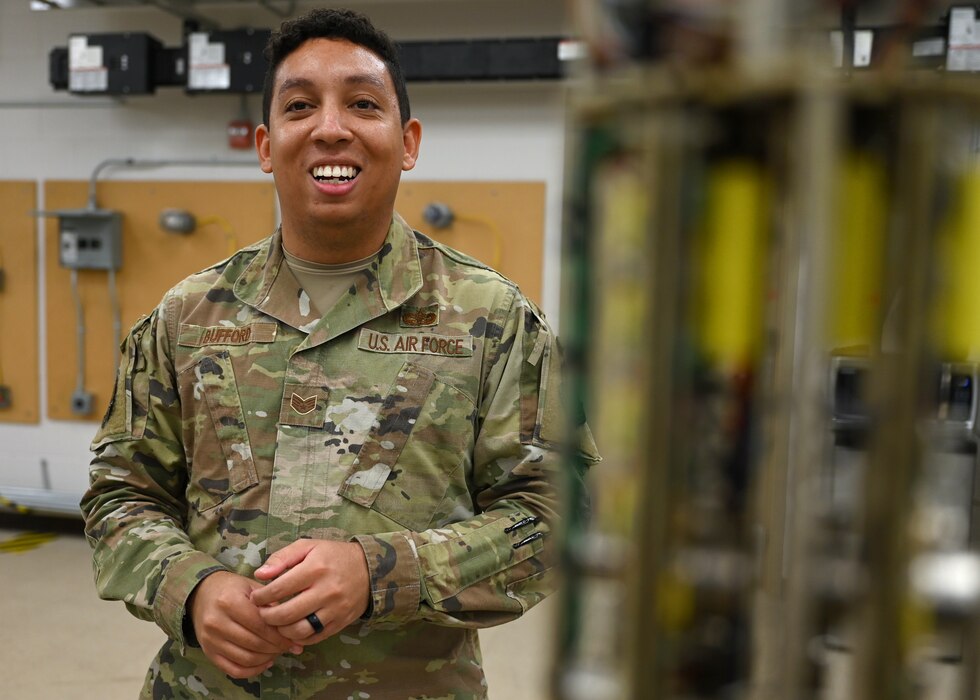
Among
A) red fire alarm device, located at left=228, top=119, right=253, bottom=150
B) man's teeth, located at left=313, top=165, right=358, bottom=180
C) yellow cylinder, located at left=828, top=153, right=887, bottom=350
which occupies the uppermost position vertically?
red fire alarm device, located at left=228, top=119, right=253, bottom=150

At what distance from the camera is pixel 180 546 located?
1.28 m

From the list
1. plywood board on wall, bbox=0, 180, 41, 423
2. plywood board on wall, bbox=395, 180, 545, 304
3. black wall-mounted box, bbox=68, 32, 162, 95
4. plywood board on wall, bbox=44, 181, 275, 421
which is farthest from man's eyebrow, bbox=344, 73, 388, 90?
plywood board on wall, bbox=0, 180, 41, 423

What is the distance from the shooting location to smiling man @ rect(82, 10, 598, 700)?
127cm

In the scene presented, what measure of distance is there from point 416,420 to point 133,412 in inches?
18.7

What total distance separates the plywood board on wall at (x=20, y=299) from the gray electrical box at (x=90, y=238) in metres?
0.29

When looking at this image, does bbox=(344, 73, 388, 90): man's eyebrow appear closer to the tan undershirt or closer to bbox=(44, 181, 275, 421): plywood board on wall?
the tan undershirt

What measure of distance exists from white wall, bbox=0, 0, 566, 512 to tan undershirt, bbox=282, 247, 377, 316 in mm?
2306

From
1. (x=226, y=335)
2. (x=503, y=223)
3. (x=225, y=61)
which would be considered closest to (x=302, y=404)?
(x=226, y=335)

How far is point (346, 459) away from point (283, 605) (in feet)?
0.84

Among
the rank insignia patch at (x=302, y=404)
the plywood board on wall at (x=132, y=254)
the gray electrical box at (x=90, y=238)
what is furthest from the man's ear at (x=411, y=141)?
the gray electrical box at (x=90, y=238)

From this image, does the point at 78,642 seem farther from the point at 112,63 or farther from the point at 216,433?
the point at 112,63

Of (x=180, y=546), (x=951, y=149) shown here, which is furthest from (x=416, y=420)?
(x=951, y=149)

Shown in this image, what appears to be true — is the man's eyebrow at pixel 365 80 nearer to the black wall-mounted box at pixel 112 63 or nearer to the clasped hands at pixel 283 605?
the clasped hands at pixel 283 605

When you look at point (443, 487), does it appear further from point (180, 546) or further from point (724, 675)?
point (724, 675)
